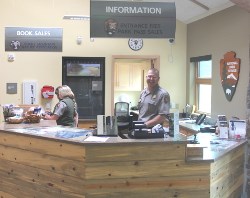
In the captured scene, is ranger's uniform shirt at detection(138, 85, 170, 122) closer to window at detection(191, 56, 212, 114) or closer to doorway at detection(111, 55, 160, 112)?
window at detection(191, 56, 212, 114)

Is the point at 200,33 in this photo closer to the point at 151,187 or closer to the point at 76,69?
the point at 76,69

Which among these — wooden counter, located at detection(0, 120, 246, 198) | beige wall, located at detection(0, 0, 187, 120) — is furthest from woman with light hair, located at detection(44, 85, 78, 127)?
beige wall, located at detection(0, 0, 187, 120)

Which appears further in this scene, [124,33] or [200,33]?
[200,33]

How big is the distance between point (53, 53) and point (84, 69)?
2.24 ft

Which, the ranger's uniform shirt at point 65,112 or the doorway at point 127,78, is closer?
the ranger's uniform shirt at point 65,112

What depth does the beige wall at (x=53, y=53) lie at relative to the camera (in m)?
7.04

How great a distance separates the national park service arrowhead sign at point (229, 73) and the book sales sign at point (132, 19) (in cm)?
167

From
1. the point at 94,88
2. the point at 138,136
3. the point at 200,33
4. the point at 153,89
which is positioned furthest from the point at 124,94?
the point at 138,136

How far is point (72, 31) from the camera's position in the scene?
7273mm

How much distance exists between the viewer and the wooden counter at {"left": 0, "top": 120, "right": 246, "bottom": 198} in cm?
309

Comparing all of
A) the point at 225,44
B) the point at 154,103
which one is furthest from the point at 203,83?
the point at 154,103

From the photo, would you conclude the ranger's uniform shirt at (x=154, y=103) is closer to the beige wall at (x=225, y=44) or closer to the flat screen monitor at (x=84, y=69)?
the beige wall at (x=225, y=44)

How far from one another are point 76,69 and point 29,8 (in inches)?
57.8

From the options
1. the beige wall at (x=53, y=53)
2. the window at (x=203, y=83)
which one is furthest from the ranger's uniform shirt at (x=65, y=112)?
the window at (x=203, y=83)
